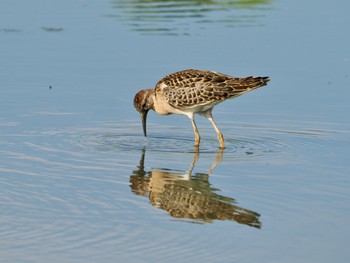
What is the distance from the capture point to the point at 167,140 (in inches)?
541

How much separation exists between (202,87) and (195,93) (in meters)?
0.12

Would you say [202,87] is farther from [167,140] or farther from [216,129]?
[167,140]

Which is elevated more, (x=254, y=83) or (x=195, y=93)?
(x=254, y=83)

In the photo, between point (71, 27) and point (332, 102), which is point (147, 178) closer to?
point (332, 102)

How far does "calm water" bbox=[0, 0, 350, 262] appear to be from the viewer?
9.11m

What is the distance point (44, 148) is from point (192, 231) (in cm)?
400

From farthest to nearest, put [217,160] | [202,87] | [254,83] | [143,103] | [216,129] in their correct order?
[143,103]
[202,87]
[254,83]
[216,129]
[217,160]

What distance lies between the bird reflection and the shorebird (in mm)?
1598

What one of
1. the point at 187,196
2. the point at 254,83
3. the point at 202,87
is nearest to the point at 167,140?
the point at 202,87

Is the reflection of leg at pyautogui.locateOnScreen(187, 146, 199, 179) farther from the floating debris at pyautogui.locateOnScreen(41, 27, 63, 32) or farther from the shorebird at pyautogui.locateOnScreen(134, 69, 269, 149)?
the floating debris at pyautogui.locateOnScreen(41, 27, 63, 32)

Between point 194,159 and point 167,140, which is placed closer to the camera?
point 194,159

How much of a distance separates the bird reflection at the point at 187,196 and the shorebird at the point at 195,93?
1598 mm

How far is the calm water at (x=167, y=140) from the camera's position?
9109mm

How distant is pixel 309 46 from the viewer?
19.6m
